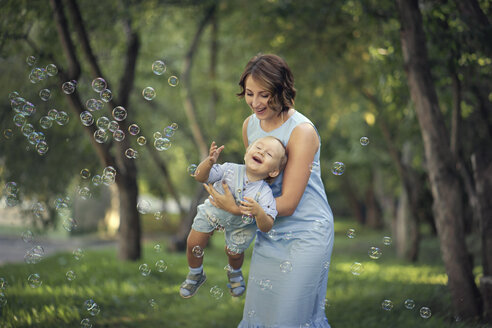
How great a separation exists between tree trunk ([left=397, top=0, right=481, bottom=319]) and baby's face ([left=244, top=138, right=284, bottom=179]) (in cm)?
309

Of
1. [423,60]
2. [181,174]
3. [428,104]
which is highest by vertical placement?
[423,60]

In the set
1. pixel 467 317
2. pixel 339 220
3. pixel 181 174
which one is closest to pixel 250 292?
pixel 467 317

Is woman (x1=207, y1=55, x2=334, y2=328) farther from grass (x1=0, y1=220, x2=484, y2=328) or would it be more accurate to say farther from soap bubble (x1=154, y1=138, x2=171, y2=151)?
grass (x1=0, y1=220, x2=484, y2=328)

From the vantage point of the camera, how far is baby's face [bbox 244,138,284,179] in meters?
3.10

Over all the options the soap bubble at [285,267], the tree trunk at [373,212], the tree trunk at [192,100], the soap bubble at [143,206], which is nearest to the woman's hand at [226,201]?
the soap bubble at [285,267]

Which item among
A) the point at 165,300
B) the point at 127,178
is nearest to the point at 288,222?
the point at 165,300

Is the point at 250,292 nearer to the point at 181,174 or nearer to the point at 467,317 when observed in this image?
the point at 467,317

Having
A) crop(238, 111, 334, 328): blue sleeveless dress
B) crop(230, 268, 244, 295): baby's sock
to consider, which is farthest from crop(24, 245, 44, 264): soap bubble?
crop(238, 111, 334, 328): blue sleeveless dress

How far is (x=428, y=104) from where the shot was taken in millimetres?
5625

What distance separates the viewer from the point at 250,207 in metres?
2.95

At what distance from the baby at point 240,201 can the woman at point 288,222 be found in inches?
3.8

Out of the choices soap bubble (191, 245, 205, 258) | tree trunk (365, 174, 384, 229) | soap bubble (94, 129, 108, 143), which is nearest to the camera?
soap bubble (191, 245, 205, 258)

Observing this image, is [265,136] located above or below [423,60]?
above

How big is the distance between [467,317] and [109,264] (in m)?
6.43
